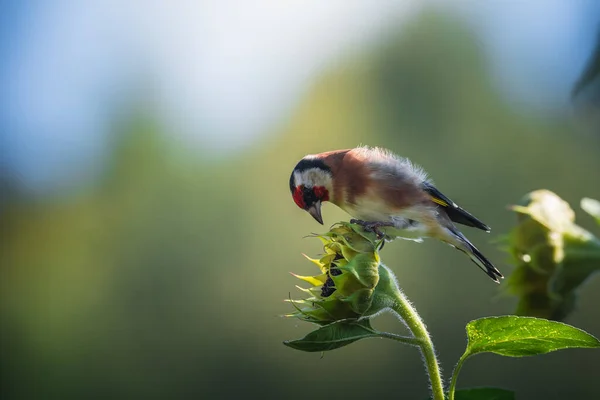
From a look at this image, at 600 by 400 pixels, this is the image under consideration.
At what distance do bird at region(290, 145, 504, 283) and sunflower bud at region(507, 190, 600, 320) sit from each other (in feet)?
0.21

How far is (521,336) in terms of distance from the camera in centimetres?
103

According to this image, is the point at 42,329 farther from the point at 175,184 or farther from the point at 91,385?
the point at 175,184

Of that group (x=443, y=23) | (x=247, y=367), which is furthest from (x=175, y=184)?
(x=443, y=23)

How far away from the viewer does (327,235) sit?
3.85 feet

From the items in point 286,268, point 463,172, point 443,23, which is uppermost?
point 443,23

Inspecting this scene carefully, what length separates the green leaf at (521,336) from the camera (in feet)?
3.22

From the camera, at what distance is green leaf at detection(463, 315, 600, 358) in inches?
38.6

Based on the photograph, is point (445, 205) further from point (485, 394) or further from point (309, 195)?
point (485, 394)

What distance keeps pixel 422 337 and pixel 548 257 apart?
596 mm

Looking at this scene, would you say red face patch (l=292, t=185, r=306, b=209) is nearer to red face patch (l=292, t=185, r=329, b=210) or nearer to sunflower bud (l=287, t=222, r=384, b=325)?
red face patch (l=292, t=185, r=329, b=210)

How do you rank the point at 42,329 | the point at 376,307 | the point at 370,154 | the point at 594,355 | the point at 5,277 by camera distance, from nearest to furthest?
the point at 376,307, the point at 370,154, the point at 594,355, the point at 42,329, the point at 5,277

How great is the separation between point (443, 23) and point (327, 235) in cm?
1870

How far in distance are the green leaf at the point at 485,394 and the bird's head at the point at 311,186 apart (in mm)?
1054

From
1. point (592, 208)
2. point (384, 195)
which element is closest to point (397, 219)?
point (384, 195)
